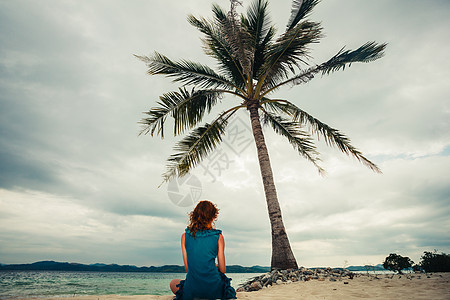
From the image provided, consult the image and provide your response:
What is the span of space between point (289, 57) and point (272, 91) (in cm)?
148

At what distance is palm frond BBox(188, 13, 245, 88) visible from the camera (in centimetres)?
902

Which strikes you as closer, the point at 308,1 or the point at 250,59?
the point at 308,1

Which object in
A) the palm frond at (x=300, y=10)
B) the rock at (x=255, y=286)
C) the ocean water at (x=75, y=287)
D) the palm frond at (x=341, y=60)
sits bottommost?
the ocean water at (x=75, y=287)

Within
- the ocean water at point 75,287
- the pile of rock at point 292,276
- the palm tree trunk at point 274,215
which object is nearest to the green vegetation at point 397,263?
the pile of rock at point 292,276

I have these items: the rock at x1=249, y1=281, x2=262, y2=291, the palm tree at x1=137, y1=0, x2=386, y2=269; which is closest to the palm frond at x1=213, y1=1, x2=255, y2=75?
the palm tree at x1=137, y1=0, x2=386, y2=269

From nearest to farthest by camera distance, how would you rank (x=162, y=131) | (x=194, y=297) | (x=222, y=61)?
(x=194, y=297)
(x=162, y=131)
(x=222, y=61)

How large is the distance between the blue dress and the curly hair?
0.24 feet

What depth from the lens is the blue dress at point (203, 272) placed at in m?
2.77

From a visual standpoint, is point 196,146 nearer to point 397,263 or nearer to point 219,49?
point 219,49

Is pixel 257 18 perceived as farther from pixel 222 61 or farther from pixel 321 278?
pixel 321 278

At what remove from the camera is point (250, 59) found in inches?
335

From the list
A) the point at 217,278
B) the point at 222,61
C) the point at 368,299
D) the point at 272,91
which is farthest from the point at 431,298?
the point at 222,61

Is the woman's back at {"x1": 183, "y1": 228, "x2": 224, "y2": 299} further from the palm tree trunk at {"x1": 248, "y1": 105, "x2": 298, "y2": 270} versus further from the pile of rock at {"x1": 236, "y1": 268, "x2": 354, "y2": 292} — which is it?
the palm tree trunk at {"x1": 248, "y1": 105, "x2": 298, "y2": 270}

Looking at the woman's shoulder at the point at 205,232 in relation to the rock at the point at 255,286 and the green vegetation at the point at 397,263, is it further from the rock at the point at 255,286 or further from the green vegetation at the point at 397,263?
the green vegetation at the point at 397,263
